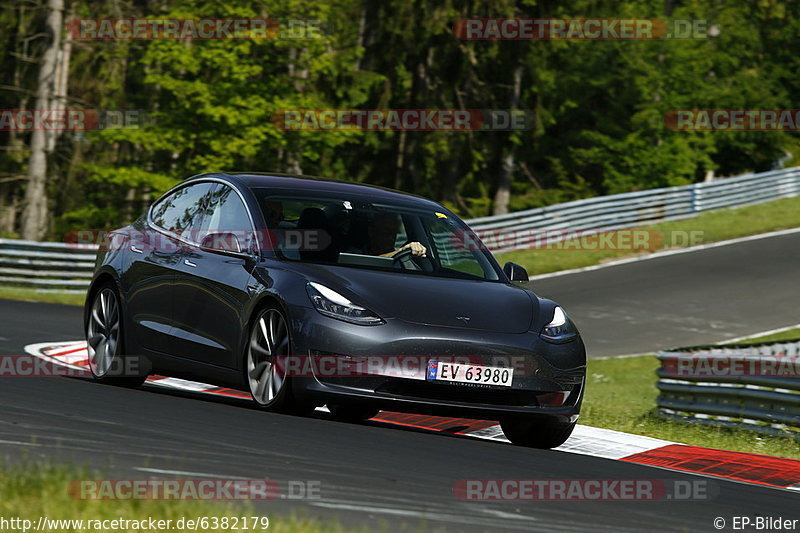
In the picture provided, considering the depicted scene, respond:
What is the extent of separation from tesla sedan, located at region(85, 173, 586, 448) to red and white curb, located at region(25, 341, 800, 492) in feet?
1.72

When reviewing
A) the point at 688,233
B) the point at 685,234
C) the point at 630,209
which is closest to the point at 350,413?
the point at 685,234

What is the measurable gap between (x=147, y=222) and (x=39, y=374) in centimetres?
158

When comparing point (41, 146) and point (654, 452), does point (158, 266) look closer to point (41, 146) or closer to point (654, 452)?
point (654, 452)

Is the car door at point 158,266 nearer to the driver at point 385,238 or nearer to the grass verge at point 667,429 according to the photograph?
the driver at point 385,238

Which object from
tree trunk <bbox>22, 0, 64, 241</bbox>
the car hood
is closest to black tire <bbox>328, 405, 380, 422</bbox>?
the car hood

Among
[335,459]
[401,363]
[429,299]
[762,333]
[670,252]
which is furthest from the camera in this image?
[670,252]

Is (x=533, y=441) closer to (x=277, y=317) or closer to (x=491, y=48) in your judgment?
(x=277, y=317)

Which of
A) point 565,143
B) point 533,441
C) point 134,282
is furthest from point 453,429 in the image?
point 565,143

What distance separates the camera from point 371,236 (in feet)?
31.1

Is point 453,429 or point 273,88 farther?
point 273,88

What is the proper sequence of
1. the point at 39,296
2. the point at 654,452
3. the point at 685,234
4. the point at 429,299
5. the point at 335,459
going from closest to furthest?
the point at 335,459 < the point at 429,299 < the point at 654,452 < the point at 39,296 < the point at 685,234

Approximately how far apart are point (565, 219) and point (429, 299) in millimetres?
27146

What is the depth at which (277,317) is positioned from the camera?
860 cm

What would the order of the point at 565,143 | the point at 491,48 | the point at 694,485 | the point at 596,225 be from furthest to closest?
the point at 565,143 < the point at 491,48 < the point at 596,225 < the point at 694,485
